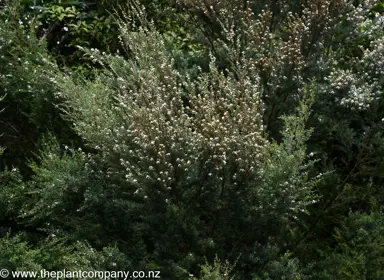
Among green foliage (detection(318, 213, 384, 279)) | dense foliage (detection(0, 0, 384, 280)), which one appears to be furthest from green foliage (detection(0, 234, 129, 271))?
green foliage (detection(318, 213, 384, 279))

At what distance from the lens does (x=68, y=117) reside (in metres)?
4.75

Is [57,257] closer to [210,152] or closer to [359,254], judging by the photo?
[210,152]

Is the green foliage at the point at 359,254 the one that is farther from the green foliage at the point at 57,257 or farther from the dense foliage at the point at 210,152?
the green foliage at the point at 57,257

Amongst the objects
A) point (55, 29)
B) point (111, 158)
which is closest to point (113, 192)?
point (111, 158)

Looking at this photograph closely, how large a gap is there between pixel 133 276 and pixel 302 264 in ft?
4.07

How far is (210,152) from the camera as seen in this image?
3711mm

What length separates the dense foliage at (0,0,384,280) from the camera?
3738 millimetres

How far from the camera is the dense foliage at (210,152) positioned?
3.74 m

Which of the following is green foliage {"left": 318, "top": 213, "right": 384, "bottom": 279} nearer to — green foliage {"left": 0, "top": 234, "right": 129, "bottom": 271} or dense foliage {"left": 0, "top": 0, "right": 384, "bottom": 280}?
dense foliage {"left": 0, "top": 0, "right": 384, "bottom": 280}

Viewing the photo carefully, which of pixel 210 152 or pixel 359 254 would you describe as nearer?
pixel 210 152

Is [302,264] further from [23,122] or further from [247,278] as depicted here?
[23,122]

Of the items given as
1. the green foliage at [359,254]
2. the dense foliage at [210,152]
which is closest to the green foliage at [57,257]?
the dense foliage at [210,152]

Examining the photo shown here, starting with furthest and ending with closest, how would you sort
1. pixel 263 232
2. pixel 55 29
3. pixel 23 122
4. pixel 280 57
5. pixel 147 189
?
pixel 55 29 → pixel 23 122 → pixel 280 57 → pixel 263 232 → pixel 147 189

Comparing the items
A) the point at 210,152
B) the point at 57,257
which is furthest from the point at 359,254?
the point at 57,257
